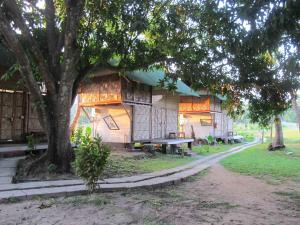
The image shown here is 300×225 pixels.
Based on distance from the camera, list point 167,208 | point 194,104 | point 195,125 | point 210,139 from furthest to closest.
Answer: point 195,125 → point 194,104 → point 210,139 → point 167,208

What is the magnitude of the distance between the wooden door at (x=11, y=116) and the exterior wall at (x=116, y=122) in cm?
601

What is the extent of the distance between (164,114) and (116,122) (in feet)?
15.5

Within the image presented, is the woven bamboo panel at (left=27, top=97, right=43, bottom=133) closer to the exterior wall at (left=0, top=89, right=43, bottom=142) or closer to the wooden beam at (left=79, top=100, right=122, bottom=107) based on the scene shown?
the exterior wall at (left=0, top=89, right=43, bottom=142)

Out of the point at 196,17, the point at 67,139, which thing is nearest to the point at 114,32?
the point at 196,17

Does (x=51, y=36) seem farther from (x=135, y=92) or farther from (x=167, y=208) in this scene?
(x=135, y=92)

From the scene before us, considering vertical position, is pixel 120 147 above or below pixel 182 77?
below

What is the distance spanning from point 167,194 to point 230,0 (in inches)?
203

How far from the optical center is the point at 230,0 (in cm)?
688

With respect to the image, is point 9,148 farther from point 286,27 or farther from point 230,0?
point 286,27

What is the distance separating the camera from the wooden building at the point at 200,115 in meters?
33.1

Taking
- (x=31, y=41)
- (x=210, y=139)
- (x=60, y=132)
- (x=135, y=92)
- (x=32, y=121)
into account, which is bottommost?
(x=210, y=139)

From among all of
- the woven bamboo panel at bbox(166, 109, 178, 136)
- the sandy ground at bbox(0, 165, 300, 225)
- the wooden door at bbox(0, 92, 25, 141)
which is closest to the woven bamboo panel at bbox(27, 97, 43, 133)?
the wooden door at bbox(0, 92, 25, 141)

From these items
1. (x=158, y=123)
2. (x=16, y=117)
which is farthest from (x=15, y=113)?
(x=158, y=123)

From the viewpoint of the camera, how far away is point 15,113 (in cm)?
1580
